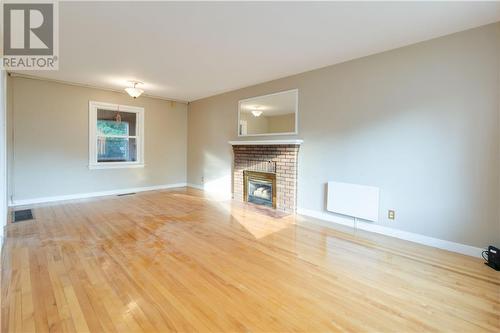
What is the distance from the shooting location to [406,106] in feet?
10.6

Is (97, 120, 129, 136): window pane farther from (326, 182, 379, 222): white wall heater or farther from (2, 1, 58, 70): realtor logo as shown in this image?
(326, 182, 379, 222): white wall heater

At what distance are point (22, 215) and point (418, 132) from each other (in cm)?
611

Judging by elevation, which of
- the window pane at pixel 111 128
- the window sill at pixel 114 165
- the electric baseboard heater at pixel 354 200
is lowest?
the electric baseboard heater at pixel 354 200

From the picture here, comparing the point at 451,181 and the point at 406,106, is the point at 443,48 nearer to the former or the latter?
the point at 406,106

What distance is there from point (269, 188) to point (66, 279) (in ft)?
11.7

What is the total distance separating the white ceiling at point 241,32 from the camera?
246cm

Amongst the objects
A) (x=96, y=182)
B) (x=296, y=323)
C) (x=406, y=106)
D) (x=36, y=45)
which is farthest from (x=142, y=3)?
(x=96, y=182)

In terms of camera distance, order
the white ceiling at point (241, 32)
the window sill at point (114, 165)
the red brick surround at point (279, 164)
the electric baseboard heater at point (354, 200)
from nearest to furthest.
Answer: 1. the white ceiling at point (241, 32)
2. the electric baseboard heater at point (354, 200)
3. the red brick surround at point (279, 164)
4. the window sill at point (114, 165)

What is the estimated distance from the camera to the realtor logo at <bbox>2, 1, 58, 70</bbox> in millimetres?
2537

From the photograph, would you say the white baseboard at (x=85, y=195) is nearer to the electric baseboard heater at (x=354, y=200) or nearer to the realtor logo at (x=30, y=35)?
the realtor logo at (x=30, y=35)

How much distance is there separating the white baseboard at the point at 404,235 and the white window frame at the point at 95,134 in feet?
14.9

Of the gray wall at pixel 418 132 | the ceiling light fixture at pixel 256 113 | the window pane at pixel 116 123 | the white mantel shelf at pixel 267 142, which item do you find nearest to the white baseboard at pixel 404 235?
the gray wall at pixel 418 132

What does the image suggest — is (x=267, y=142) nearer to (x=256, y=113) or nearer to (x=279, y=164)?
(x=279, y=164)

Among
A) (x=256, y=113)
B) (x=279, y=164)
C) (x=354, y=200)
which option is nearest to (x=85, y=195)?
(x=256, y=113)
